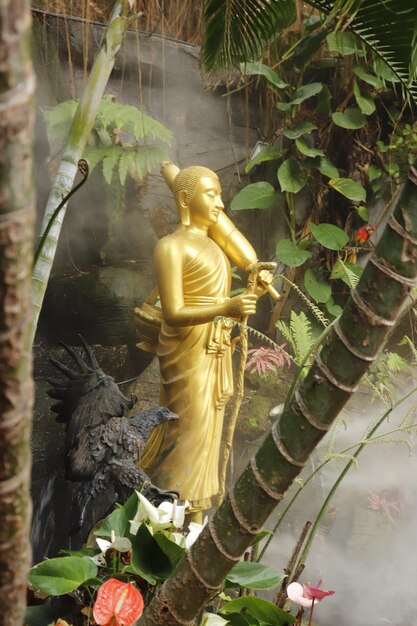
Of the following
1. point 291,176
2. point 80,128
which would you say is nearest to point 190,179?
point 80,128

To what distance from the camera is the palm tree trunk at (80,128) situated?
150 cm

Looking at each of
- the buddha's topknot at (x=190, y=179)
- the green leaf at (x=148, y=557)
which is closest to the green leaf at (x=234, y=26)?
the buddha's topknot at (x=190, y=179)

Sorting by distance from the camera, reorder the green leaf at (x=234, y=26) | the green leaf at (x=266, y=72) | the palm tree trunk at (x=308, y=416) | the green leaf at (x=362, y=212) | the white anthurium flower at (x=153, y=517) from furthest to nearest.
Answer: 1. the green leaf at (x=362, y=212)
2. the green leaf at (x=266, y=72)
3. the green leaf at (x=234, y=26)
4. the white anthurium flower at (x=153, y=517)
5. the palm tree trunk at (x=308, y=416)

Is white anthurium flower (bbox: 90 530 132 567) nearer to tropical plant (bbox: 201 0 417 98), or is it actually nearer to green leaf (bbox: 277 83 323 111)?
tropical plant (bbox: 201 0 417 98)

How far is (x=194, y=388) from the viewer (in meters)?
2.28

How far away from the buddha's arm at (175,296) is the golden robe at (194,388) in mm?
74

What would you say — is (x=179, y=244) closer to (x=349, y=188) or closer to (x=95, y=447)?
(x=95, y=447)

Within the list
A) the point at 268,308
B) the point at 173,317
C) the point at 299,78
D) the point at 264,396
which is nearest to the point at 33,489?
the point at 173,317

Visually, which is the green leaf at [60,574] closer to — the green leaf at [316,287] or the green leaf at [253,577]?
the green leaf at [253,577]

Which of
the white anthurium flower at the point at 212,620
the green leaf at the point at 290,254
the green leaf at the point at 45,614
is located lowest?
the green leaf at the point at 290,254

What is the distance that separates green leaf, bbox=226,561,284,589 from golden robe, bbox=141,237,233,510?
4.36 ft

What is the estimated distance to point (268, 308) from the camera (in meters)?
3.76

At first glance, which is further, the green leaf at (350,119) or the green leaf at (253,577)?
the green leaf at (350,119)

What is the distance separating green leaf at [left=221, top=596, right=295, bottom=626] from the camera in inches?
34.8
